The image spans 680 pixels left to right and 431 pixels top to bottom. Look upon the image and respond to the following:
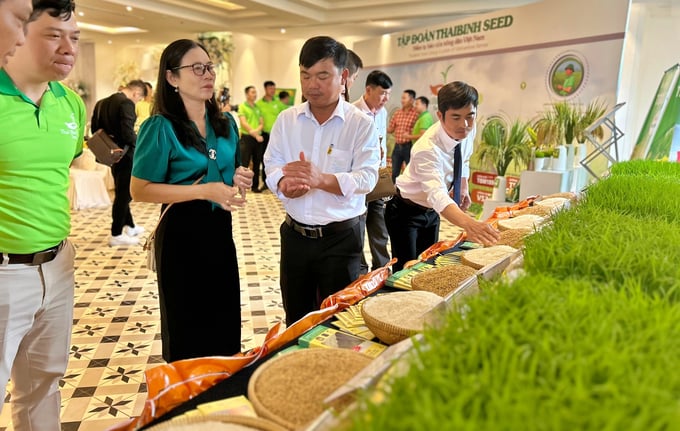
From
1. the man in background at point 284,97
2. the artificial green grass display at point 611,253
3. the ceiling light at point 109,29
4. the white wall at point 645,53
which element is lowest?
the artificial green grass display at point 611,253

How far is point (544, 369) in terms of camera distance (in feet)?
2.17

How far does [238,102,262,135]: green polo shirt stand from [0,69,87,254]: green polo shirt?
740 cm

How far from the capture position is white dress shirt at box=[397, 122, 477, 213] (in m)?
2.25

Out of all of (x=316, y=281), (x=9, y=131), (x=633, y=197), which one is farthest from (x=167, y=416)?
(x=633, y=197)

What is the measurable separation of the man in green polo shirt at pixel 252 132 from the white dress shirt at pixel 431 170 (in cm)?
640

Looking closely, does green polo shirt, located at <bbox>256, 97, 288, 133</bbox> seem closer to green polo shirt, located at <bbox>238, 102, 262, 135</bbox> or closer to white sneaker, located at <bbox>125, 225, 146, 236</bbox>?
green polo shirt, located at <bbox>238, 102, 262, 135</bbox>

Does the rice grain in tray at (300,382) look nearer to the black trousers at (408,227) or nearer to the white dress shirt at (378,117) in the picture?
the black trousers at (408,227)

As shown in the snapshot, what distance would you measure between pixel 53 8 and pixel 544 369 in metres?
1.55

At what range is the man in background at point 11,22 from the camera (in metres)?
1.12

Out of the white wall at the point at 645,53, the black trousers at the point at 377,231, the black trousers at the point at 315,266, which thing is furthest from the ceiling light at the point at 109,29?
the black trousers at the point at 315,266

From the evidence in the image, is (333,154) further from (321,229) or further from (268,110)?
(268,110)

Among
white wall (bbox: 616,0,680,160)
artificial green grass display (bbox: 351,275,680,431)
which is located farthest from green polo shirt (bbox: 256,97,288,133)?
artificial green grass display (bbox: 351,275,680,431)

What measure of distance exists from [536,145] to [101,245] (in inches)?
180

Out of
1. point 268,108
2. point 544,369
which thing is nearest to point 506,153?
point 544,369
